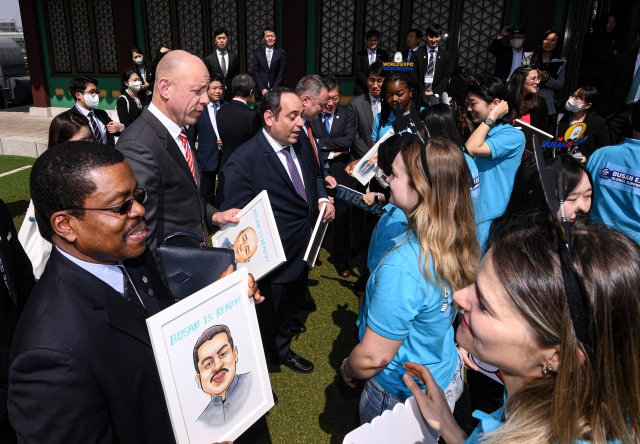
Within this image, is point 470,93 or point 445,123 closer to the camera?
point 445,123

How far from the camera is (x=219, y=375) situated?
154 cm

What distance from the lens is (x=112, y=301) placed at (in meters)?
1.48

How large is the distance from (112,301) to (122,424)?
0.39 meters

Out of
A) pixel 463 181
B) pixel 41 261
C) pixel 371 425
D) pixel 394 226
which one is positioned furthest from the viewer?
pixel 41 261

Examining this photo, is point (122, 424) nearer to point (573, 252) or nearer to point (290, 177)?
point (573, 252)

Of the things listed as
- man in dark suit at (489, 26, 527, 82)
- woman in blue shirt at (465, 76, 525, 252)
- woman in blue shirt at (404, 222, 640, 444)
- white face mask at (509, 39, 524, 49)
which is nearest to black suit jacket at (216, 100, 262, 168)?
woman in blue shirt at (465, 76, 525, 252)

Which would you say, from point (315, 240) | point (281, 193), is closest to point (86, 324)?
point (315, 240)

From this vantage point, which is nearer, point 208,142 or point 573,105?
point 573,105

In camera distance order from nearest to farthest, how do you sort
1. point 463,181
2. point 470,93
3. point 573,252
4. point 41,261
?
point 573,252
point 463,181
point 41,261
point 470,93

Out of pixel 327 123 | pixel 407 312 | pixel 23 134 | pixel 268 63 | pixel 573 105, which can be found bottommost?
pixel 23 134

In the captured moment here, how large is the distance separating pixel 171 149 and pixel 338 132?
2994 millimetres

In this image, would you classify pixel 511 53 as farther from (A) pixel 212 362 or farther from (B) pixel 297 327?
(A) pixel 212 362

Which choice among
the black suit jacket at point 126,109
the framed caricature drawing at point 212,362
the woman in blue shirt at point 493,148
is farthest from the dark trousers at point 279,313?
the black suit jacket at point 126,109

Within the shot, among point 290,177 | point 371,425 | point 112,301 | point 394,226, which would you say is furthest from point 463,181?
point 290,177
